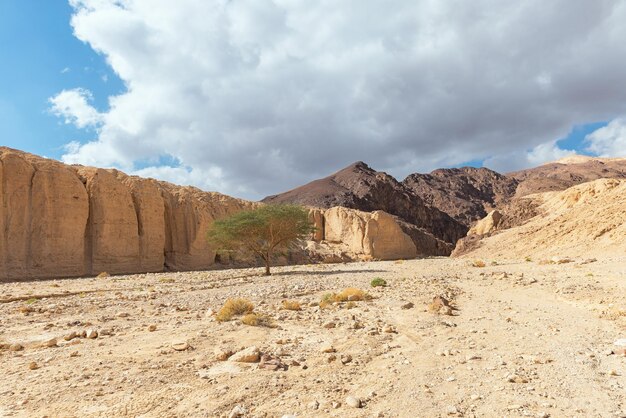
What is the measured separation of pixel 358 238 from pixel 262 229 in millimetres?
32198

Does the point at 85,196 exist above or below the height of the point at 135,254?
above

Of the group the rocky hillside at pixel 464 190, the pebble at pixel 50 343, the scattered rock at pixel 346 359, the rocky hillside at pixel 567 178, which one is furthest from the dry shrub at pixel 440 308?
the rocky hillside at pixel 567 178

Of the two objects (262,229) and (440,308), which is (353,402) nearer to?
(440,308)

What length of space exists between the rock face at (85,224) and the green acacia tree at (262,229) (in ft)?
34.5

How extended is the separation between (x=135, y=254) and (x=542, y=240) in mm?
39397

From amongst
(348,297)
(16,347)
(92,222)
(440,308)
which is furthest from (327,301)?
(92,222)

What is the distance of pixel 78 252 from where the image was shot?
34.6 m

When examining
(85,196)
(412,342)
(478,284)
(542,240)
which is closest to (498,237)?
(542,240)

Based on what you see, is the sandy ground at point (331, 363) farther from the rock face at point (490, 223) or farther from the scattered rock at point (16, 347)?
the rock face at point (490, 223)

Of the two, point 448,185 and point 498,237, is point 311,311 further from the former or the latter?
point 448,185

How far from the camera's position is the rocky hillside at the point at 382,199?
113438 millimetres

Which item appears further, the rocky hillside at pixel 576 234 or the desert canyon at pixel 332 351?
the rocky hillside at pixel 576 234

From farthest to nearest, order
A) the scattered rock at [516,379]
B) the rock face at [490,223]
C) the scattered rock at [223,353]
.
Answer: the rock face at [490,223]
the scattered rock at [223,353]
the scattered rock at [516,379]

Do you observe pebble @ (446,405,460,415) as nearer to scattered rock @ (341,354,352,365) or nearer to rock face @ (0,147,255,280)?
scattered rock @ (341,354,352,365)
